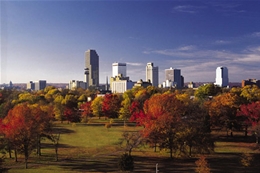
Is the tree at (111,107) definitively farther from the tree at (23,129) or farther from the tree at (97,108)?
the tree at (23,129)

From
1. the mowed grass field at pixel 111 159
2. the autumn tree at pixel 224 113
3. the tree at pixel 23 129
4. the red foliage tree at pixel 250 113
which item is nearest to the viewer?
the mowed grass field at pixel 111 159

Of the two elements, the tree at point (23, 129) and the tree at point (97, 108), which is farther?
the tree at point (97, 108)

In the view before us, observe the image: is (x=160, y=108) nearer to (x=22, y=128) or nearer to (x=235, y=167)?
(x=235, y=167)

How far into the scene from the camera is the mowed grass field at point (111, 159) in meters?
25.6

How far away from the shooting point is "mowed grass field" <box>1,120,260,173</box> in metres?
25.6

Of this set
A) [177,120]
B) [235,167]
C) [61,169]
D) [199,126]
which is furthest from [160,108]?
[61,169]

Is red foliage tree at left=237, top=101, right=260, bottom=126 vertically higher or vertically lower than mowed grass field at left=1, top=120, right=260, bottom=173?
higher

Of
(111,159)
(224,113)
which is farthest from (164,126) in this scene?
(224,113)

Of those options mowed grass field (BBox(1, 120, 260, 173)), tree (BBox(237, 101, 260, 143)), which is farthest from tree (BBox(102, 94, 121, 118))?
tree (BBox(237, 101, 260, 143))

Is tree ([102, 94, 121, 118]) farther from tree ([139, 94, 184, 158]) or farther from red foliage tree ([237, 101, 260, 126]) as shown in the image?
Answer: tree ([139, 94, 184, 158])

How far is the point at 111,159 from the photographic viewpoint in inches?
1141

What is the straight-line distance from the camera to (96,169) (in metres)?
25.5

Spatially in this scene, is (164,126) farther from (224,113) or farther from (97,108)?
(97,108)

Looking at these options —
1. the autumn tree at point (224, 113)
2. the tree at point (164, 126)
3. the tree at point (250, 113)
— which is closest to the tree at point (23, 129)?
the tree at point (164, 126)
